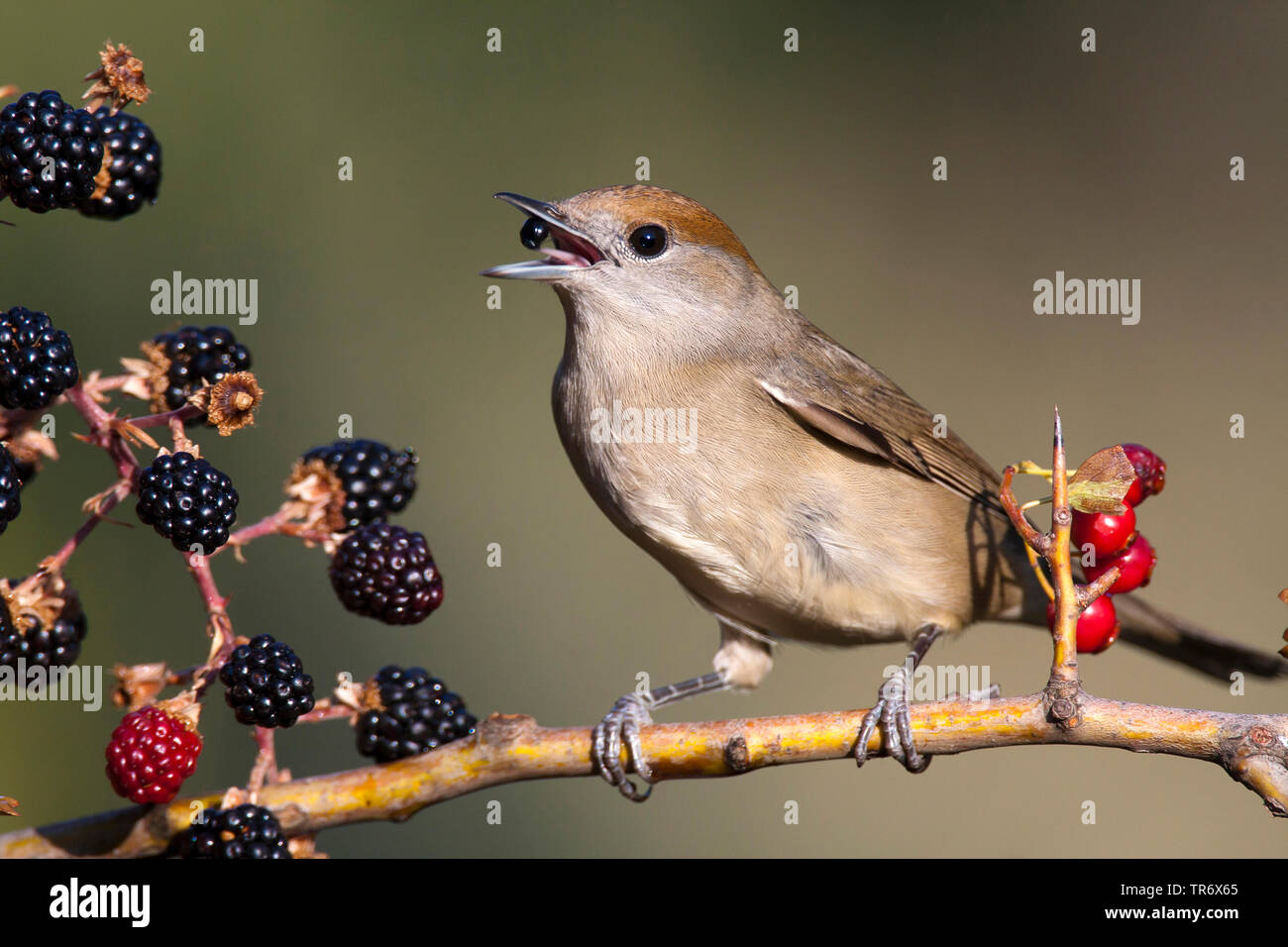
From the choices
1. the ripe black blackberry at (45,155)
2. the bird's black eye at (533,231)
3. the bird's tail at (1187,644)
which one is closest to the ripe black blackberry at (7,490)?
the ripe black blackberry at (45,155)

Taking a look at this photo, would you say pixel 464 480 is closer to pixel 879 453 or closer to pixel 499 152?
pixel 499 152

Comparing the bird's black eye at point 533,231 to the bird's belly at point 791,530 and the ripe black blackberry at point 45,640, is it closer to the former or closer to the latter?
the bird's belly at point 791,530

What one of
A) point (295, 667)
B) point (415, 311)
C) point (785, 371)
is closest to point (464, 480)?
point (415, 311)

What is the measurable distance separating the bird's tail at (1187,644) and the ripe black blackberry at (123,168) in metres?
2.91

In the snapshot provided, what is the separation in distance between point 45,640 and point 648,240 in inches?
72.4

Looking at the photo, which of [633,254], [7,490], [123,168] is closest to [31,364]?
[7,490]

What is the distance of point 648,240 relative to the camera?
3242 mm

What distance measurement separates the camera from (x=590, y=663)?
5.66m

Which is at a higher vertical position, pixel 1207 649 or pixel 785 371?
pixel 785 371

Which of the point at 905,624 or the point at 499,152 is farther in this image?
the point at 499,152

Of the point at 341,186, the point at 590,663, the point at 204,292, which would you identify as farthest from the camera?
the point at 341,186

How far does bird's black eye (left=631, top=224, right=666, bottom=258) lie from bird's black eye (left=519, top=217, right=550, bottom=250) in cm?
24

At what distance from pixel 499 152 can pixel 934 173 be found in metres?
2.26

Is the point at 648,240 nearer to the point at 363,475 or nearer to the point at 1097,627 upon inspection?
the point at 363,475
